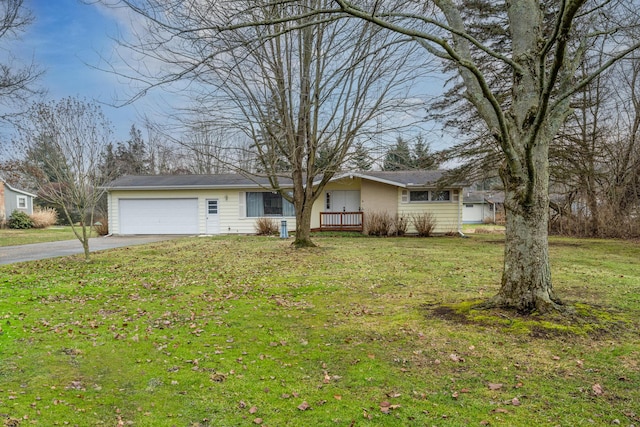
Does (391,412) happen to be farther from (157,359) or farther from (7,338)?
(7,338)

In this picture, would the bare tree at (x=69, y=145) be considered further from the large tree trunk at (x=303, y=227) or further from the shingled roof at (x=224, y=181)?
the shingled roof at (x=224, y=181)

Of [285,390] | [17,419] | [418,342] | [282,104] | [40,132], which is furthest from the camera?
[282,104]

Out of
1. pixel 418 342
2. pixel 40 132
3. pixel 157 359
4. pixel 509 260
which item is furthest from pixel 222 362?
Result: pixel 40 132

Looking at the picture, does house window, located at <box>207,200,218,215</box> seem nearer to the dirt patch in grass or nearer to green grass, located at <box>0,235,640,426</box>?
green grass, located at <box>0,235,640,426</box>

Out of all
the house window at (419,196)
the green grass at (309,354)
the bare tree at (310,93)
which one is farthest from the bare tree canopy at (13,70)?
the house window at (419,196)

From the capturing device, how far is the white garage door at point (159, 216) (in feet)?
66.0

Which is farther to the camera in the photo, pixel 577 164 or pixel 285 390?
pixel 577 164

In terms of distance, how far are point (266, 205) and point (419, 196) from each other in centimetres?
782

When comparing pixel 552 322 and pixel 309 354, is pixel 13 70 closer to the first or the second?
pixel 309 354

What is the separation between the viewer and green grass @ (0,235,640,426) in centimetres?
277

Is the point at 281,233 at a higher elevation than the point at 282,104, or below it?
below

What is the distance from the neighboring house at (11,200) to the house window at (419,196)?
2615 cm

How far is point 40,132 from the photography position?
9414 mm

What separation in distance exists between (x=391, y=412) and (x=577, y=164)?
52.3ft
